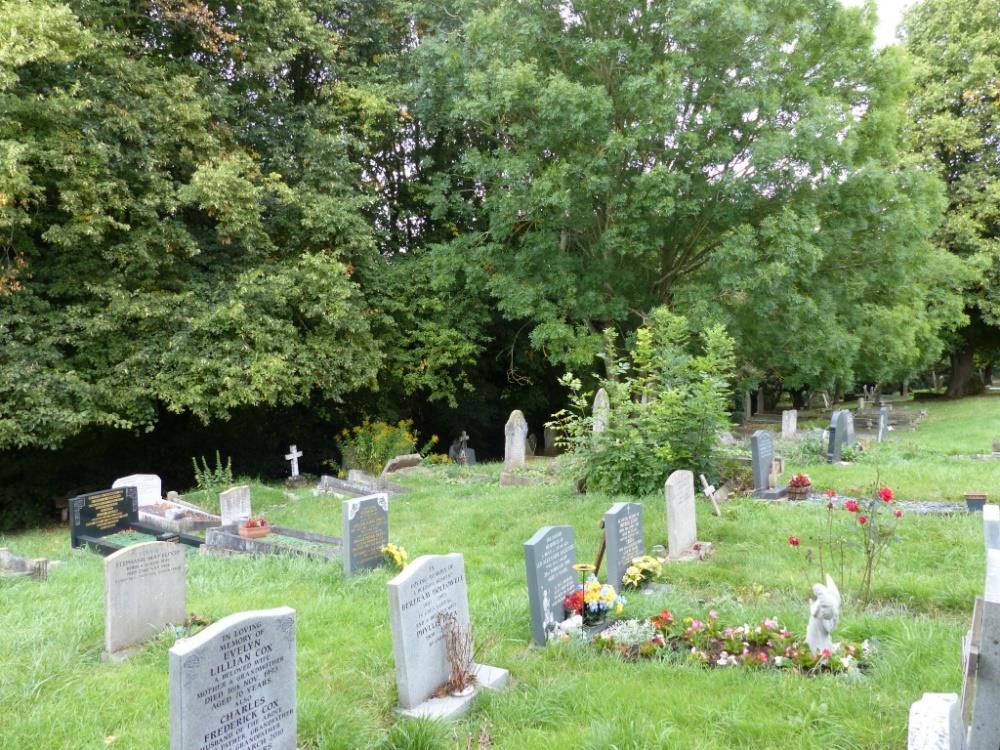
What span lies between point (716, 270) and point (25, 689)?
14.0m

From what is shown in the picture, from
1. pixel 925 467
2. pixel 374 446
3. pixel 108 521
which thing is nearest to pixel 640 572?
pixel 108 521

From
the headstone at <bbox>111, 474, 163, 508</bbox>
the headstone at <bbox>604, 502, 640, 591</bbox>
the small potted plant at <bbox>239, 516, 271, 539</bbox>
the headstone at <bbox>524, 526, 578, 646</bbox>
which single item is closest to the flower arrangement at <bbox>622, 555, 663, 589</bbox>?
the headstone at <bbox>604, 502, 640, 591</bbox>

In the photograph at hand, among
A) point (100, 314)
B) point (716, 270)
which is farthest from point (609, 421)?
point (100, 314)

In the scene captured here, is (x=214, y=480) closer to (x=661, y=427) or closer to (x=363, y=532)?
(x=363, y=532)

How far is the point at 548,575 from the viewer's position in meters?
5.46

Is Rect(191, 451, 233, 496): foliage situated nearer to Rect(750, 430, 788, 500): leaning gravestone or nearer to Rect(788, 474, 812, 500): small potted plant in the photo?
Rect(750, 430, 788, 500): leaning gravestone

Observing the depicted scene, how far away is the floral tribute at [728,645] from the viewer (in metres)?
4.57

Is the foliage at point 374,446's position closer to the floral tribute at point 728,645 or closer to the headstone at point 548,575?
the headstone at point 548,575

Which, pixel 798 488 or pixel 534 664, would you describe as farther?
pixel 798 488

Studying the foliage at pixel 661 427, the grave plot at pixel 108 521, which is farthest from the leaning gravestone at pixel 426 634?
the grave plot at pixel 108 521

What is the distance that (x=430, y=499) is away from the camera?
12.3m

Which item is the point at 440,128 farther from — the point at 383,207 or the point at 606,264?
the point at 606,264

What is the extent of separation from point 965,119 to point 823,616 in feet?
87.5

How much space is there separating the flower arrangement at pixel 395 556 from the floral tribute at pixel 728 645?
9.29ft
